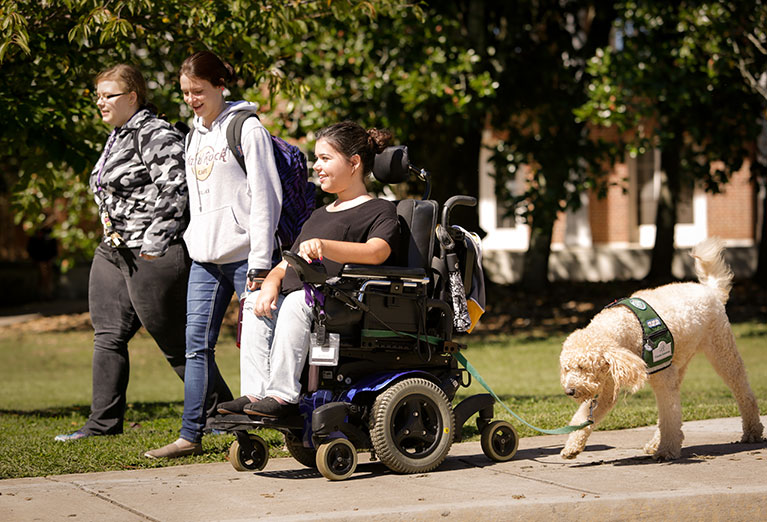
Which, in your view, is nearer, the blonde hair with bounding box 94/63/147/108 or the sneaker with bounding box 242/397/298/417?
the sneaker with bounding box 242/397/298/417

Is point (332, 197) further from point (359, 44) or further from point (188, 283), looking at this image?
point (188, 283)

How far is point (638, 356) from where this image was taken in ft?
17.5

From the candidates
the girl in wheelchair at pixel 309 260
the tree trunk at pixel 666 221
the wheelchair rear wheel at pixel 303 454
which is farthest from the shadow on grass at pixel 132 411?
the tree trunk at pixel 666 221

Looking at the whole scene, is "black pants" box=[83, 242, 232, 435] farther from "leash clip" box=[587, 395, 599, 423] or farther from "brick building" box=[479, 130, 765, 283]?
"brick building" box=[479, 130, 765, 283]

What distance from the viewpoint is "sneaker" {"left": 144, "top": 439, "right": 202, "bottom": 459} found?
5.58 meters

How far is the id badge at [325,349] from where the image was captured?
192 inches

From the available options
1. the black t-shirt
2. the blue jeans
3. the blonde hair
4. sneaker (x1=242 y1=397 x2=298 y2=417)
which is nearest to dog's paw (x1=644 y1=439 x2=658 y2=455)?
the black t-shirt

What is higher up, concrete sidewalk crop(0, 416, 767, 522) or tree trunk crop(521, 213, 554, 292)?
tree trunk crop(521, 213, 554, 292)

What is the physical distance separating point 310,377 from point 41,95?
168 inches

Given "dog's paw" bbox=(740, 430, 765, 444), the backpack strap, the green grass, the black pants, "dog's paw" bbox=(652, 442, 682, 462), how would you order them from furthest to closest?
the black pants
"dog's paw" bbox=(740, 430, 765, 444)
the green grass
the backpack strap
"dog's paw" bbox=(652, 442, 682, 462)

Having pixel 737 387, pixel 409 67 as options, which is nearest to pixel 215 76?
pixel 737 387

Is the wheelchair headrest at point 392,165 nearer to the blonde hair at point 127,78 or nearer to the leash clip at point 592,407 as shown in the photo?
the leash clip at point 592,407

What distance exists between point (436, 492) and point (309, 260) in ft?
4.05

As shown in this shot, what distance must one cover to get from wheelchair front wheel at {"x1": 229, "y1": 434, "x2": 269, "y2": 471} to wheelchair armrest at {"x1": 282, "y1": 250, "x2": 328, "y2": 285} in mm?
1002
